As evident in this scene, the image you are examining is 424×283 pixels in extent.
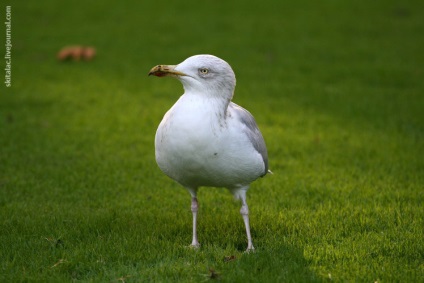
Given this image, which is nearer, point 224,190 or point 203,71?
point 203,71

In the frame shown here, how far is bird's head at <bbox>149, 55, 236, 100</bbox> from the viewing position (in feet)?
16.8

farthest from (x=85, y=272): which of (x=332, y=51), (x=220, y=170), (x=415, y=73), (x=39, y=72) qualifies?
(x=332, y=51)

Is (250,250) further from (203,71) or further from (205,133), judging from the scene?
(203,71)

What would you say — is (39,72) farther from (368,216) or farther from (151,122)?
(368,216)

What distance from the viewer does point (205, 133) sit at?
498cm

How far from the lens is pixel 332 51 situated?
46.6ft

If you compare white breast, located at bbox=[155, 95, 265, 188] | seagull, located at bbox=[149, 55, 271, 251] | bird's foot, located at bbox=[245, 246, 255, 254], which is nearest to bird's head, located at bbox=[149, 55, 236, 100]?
seagull, located at bbox=[149, 55, 271, 251]

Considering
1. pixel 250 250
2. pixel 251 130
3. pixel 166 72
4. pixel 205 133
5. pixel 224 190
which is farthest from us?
pixel 224 190

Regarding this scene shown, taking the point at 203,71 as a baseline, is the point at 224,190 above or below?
below

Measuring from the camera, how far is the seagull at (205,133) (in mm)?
4992

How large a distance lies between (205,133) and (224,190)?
9.02 ft

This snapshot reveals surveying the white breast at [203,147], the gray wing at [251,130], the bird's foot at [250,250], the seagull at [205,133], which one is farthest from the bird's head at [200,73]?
the bird's foot at [250,250]

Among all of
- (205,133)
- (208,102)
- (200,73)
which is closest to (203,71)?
(200,73)

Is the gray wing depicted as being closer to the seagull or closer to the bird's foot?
the seagull
